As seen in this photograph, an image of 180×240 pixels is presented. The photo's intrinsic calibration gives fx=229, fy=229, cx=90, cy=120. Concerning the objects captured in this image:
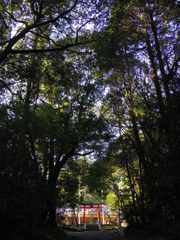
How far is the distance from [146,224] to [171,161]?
6853 mm

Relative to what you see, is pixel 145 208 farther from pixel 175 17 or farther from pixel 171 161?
pixel 175 17

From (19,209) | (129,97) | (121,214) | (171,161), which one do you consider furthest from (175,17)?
(121,214)


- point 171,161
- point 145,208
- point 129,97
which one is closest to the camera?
point 171,161

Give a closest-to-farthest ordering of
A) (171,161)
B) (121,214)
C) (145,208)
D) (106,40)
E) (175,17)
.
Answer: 1. (171,161)
2. (175,17)
3. (106,40)
4. (145,208)
5. (121,214)

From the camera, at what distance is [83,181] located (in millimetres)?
12789

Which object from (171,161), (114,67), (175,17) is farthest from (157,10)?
(171,161)

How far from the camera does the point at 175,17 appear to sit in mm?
8758

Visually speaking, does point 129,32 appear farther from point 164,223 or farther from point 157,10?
point 164,223

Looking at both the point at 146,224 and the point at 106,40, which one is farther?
the point at 146,224

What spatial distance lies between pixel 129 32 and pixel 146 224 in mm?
9155

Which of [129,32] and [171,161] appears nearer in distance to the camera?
[171,161]

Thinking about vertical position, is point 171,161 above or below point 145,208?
above

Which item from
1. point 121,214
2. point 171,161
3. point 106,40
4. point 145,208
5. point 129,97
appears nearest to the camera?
point 171,161

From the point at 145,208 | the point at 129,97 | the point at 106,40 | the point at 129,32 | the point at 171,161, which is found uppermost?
the point at 129,32
